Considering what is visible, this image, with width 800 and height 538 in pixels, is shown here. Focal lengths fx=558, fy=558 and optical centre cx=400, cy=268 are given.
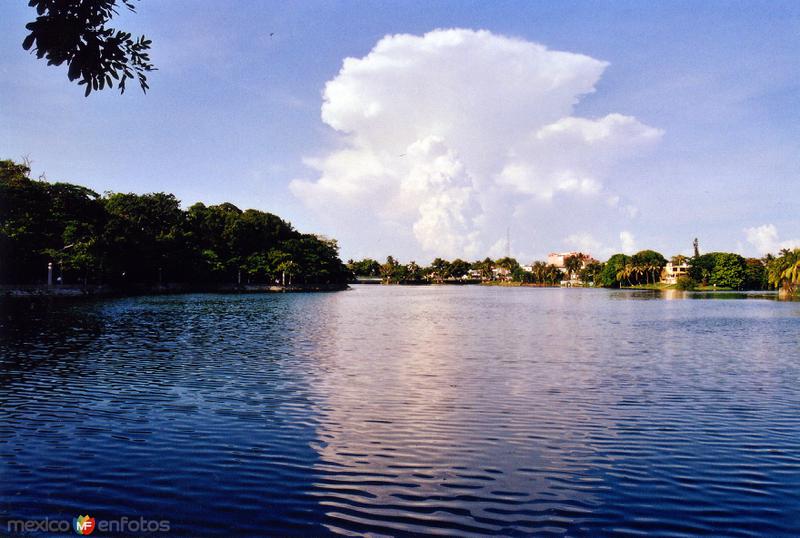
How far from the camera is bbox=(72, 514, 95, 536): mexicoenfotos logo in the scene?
7.25 m

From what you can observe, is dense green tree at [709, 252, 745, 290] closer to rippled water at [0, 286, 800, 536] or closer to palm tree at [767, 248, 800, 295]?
palm tree at [767, 248, 800, 295]

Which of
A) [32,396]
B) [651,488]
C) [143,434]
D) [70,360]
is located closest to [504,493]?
[651,488]

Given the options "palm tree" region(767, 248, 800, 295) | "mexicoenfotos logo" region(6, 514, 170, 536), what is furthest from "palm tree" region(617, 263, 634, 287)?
"mexicoenfotos logo" region(6, 514, 170, 536)

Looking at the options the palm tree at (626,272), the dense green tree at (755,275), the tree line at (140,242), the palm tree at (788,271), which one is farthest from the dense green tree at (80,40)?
the palm tree at (626,272)

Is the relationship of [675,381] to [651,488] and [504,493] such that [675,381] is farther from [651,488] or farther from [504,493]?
[504,493]

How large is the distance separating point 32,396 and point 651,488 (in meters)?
15.3

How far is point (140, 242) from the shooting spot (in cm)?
9744

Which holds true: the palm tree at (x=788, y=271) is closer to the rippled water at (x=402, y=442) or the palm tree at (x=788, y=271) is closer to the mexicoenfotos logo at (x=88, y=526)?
the rippled water at (x=402, y=442)

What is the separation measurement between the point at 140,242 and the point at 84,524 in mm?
99319

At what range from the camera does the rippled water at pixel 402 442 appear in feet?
25.8

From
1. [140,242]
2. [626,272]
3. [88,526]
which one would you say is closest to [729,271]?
[626,272]

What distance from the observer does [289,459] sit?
10141 millimetres

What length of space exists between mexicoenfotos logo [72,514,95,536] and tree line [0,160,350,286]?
7226 cm

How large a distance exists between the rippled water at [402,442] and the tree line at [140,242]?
57346 millimetres
